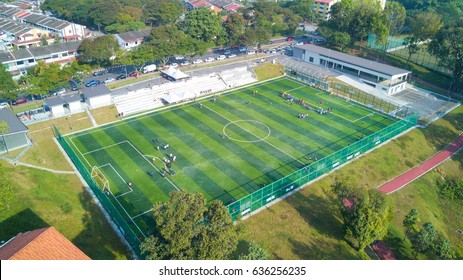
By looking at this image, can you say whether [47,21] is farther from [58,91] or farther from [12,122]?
[12,122]

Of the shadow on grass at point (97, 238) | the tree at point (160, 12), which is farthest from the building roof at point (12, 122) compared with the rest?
the tree at point (160, 12)

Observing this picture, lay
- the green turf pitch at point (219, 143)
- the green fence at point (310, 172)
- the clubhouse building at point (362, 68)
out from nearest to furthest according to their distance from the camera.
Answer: the green fence at point (310, 172) → the green turf pitch at point (219, 143) → the clubhouse building at point (362, 68)

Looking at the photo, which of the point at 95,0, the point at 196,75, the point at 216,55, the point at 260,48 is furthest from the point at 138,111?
the point at 95,0

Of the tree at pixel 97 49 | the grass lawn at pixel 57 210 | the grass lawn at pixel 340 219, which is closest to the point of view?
the grass lawn at pixel 57 210

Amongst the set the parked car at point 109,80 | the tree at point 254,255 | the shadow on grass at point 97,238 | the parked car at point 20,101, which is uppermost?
the tree at point 254,255

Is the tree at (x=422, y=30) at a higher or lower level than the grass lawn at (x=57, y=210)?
higher

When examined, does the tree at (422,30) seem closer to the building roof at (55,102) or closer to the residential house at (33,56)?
the building roof at (55,102)

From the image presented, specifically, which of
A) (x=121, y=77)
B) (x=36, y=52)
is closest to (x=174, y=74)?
(x=121, y=77)

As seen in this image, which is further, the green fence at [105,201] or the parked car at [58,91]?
the parked car at [58,91]
